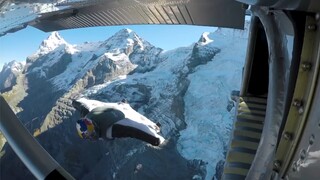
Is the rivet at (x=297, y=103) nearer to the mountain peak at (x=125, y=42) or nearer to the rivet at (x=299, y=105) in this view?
the rivet at (x=299, y=105)

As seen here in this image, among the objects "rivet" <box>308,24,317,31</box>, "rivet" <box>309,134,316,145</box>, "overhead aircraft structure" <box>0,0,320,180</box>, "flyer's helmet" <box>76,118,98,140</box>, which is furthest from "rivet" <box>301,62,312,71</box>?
"flyer's helmet" <box>76,118,98,140</box>

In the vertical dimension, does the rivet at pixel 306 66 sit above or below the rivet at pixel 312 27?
below

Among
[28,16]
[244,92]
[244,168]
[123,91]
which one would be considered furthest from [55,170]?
[123,91]

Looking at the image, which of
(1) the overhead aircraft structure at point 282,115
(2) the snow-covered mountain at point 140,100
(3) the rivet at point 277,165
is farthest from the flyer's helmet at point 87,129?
(2) the snow-covered mountain at point 140,100

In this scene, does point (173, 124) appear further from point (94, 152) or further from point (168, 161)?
point (94, 152)

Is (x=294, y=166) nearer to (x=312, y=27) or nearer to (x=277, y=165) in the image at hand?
(x=277, y=165)

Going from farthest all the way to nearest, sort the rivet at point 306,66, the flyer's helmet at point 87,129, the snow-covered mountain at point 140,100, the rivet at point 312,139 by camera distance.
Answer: the snow-covered mountain at point 140,100
the flyer's helmet at point 87,129
the rivet at point 306,66
the rivet at point 312,139
